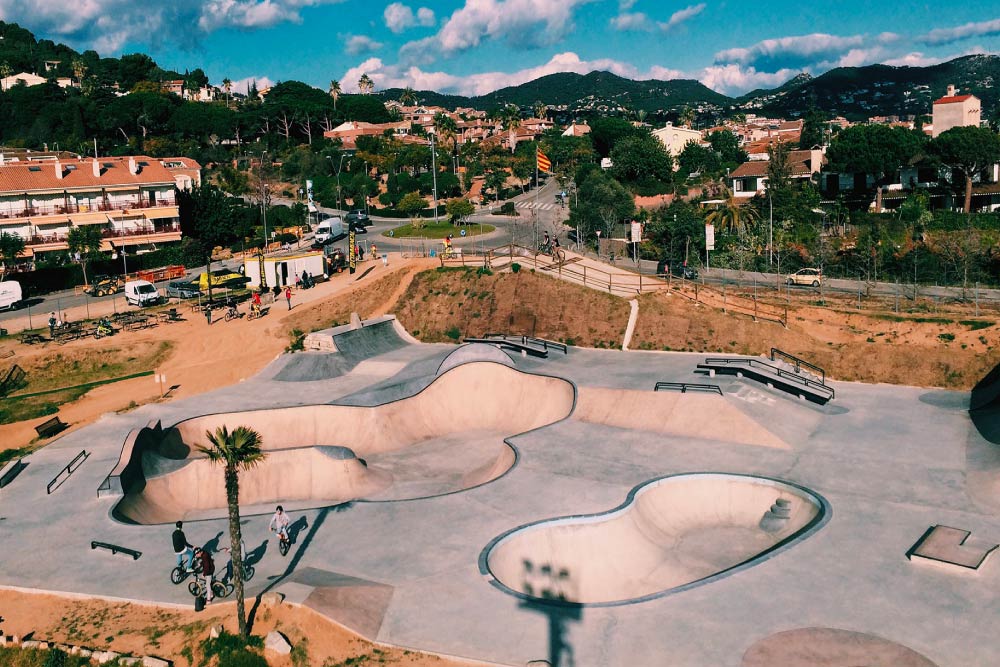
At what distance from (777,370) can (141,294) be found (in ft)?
123

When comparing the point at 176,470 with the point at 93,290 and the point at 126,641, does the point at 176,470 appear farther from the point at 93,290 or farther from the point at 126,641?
the point at 93,290

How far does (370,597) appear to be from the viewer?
18750mm

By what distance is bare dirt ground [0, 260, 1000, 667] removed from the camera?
112 ft

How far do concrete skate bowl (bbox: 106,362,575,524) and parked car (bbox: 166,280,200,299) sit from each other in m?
18.9

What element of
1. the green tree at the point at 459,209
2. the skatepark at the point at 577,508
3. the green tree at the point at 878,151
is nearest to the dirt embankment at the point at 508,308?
the skatepark at the point at 577,508

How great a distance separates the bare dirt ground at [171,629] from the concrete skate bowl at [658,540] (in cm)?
386

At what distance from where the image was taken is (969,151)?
64.4 m

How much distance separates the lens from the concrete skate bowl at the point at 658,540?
2138 cm

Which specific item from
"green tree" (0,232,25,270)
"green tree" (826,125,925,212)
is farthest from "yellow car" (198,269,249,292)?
"green tree" (826,125,925,212)

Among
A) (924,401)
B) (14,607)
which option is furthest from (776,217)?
(14,607)

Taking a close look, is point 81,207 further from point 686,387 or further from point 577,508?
point 577,508

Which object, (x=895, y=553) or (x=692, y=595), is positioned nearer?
(x=692, y=595)

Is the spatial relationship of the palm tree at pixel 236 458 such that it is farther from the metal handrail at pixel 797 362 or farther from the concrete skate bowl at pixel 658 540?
the metal handrail at pixel 797 362

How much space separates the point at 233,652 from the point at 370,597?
3248 millimetres
